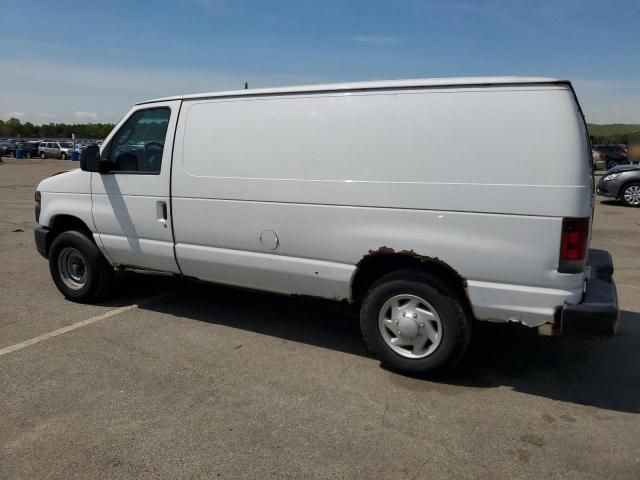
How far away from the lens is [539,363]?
4.24 m

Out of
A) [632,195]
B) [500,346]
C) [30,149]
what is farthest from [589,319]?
[30,149]

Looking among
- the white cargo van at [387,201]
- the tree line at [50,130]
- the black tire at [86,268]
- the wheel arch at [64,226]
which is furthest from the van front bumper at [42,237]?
the tree line at [50,130]

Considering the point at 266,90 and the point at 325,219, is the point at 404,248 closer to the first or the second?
the point at 325,219

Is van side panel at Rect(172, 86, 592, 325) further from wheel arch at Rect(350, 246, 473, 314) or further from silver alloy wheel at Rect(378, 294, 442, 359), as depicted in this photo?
silver alloy wheel at Rect(378, 294, 442, 359)

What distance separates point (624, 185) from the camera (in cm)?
→ 1486

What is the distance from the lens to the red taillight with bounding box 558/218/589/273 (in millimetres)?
3287

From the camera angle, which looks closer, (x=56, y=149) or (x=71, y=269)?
(x=71, y=269)

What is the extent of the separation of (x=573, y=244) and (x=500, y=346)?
5.13 ft

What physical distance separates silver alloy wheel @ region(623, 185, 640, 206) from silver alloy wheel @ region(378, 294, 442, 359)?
1365 cm

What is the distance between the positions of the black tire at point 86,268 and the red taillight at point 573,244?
4361mm

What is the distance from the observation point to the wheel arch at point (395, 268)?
3.72 m

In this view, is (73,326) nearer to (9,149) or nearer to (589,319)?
(589,319)

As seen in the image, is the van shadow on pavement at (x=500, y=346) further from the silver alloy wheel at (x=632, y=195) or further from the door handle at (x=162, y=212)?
the silver alloy wheel at (x=632, y=195)

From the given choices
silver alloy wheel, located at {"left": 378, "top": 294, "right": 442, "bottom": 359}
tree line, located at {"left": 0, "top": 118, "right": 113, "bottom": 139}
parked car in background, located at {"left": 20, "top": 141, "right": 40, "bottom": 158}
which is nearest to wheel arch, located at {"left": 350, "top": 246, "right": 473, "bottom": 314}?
silver alloy wheel, located at {"left": 378, "top": 294, "right": 442, "bottom": 359}
